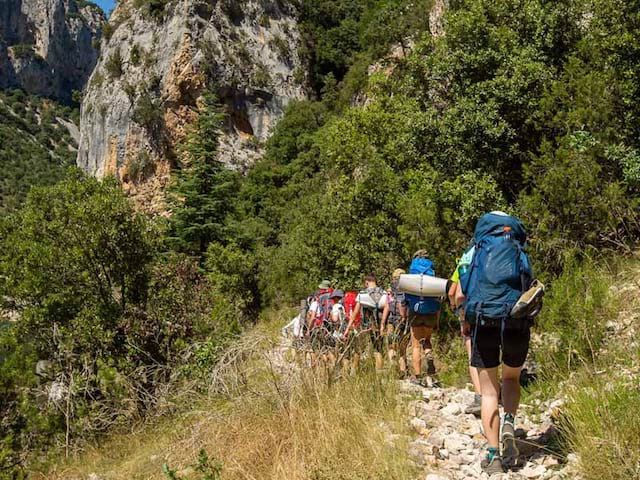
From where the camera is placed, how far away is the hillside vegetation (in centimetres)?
626

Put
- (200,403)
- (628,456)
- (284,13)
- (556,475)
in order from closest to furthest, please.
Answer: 1. (628,456)
2. (556,475)
3. (200,403)
4. (284,13)

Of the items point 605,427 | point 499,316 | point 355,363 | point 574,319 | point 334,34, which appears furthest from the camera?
point 334,34

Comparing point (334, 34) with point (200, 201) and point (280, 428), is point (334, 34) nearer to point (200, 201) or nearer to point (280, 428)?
point (200, 201)

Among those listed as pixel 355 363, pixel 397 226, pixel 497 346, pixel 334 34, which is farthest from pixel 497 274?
pixel 334 34

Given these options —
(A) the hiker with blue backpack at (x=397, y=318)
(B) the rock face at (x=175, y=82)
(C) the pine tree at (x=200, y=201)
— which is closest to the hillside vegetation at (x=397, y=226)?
(A) the hiker with blue backpack at (x=397, y=318)

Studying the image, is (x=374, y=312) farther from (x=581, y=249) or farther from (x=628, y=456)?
(x=628, y=456)

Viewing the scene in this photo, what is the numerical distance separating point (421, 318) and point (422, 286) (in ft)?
1.49

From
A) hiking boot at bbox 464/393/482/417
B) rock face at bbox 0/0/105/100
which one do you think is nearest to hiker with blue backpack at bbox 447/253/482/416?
hiking boot at bbox 464/393/482/417

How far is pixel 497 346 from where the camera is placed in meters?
3.27

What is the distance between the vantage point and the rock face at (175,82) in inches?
1463

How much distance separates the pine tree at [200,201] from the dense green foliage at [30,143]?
54.8 meters

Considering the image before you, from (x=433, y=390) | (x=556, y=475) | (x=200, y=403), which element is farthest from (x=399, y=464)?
(x=200, y=403)

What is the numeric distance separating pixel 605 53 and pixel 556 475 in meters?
8.39

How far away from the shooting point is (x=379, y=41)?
34.4 m
